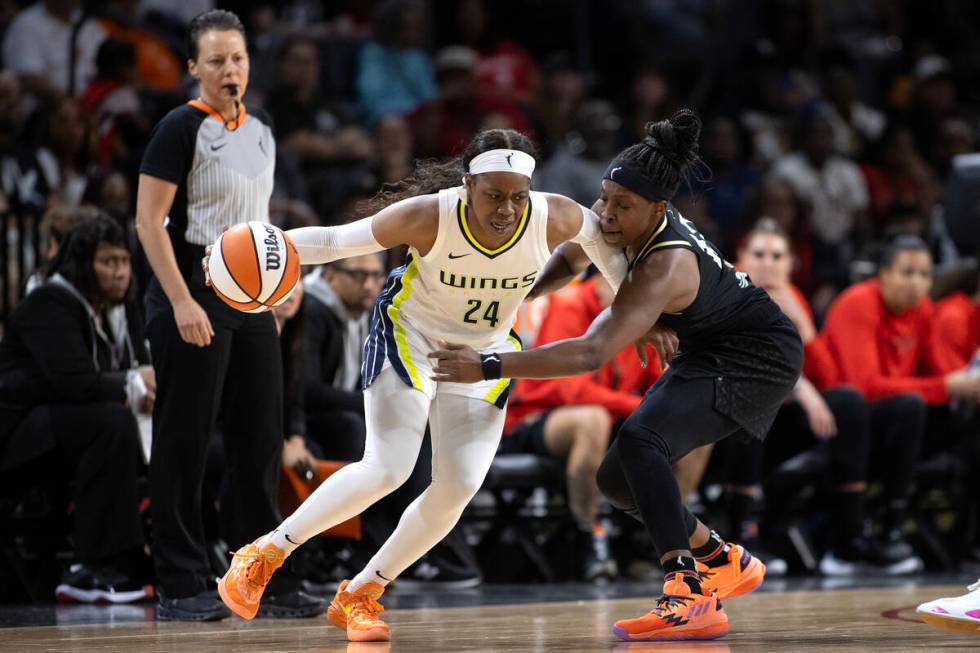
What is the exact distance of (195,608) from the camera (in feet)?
15.9

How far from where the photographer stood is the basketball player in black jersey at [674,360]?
170 inches

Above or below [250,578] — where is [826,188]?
above

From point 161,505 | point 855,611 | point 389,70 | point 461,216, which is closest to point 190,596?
point 161,505

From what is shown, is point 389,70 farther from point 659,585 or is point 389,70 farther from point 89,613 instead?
point 89,613

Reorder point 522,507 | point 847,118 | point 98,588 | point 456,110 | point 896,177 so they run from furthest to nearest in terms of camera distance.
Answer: point 847,118 < point 896,177 < point 456,110 < point 522,507 < point 98,588

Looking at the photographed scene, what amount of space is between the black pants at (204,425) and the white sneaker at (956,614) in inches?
86.0

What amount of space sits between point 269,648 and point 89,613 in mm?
1472

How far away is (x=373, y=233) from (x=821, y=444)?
12.3 ft

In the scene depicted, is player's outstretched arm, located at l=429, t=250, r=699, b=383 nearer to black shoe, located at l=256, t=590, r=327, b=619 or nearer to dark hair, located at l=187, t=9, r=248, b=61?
black shoe, located at l=256, t=590, r=327, b=619

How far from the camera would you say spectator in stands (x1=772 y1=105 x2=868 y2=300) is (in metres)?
9.80

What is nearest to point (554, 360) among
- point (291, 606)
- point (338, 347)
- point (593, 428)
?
point (291, 606)

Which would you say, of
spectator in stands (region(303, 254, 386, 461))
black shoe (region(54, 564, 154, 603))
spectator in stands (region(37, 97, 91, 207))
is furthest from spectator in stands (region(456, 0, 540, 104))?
black shoe (region(54, 564, 154, 603))

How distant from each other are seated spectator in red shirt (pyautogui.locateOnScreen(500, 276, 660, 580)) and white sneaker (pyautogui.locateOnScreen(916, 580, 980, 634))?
2702 millimetres

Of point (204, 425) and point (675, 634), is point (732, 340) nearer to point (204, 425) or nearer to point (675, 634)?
point (675, 634)
